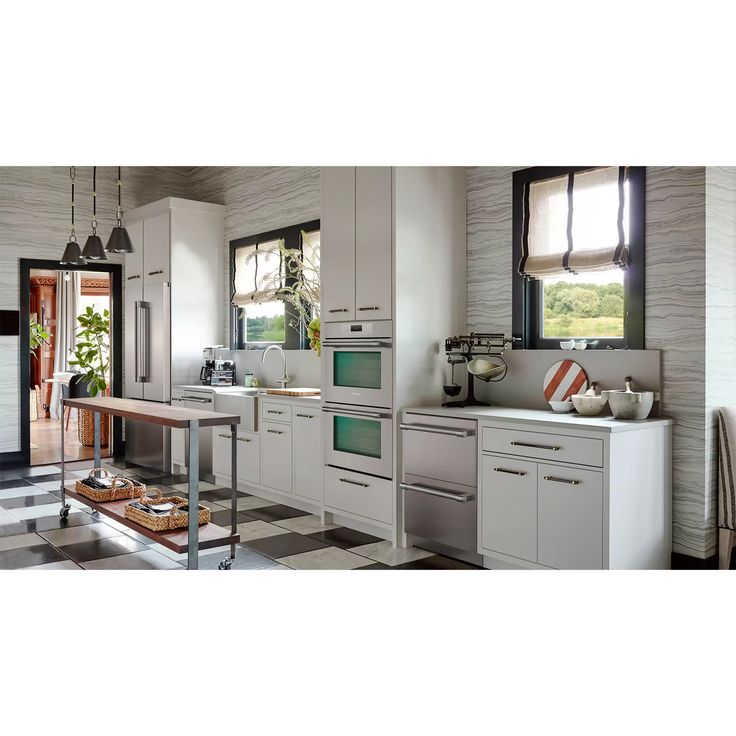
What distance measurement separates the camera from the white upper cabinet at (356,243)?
14.4 ft

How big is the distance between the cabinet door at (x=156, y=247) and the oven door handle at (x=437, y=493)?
3.86 m

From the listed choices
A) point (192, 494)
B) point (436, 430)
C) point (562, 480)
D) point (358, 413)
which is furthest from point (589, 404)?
point (192, 494)

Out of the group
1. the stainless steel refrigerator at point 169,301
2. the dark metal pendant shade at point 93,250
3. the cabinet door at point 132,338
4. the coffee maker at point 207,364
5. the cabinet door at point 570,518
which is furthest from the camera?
the cabinet door at point 132,338

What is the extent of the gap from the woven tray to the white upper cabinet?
69.9 inches

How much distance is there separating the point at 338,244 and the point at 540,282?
1353mm

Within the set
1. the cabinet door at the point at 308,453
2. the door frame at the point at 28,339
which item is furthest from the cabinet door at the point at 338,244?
the door frame at the point at 28,339

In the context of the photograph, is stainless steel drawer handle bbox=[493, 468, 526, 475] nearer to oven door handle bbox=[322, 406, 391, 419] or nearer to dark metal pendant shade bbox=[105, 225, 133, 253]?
oven door handle bbox=[322, 406, 391, 419]

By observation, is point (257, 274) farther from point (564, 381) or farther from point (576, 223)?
point (564, 381)

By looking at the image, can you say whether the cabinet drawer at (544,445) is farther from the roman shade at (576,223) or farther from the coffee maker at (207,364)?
the coffee maker at (207,364)

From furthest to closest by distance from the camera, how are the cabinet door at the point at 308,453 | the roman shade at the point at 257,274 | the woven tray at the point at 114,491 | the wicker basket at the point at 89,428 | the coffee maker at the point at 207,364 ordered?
the wicker basket at the point at 89,428 < the coffee maker at the point at 207,364 < the roman shade at the point at 257,274 < the cabinet door at the point at 308,453 < the woven tray at the point at 114,491

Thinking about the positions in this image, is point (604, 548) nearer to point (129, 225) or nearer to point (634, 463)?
point (634, 463)

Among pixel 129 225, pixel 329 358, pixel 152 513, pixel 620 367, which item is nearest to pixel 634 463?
pixel 620 367

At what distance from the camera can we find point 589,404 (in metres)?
3.76

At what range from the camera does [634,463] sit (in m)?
3.41
